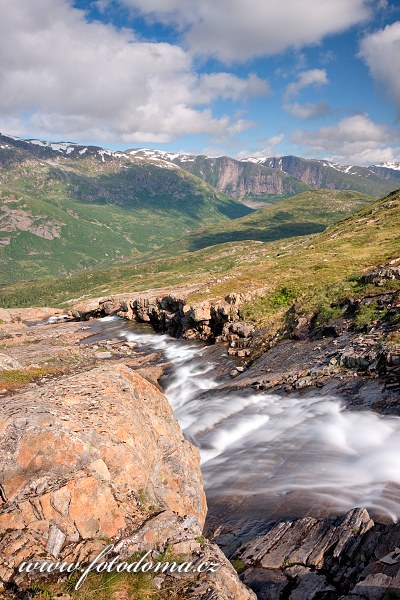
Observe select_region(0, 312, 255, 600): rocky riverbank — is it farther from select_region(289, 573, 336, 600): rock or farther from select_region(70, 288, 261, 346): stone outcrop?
select_region(70, 288, 261, 346): stone outcrop

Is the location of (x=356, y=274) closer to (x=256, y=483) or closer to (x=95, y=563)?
(x=256, y=483)

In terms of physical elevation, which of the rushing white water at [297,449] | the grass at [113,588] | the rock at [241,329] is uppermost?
the grass at [113,588]

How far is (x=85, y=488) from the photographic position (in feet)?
37.6

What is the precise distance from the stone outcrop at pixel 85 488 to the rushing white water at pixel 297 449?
7.19 m

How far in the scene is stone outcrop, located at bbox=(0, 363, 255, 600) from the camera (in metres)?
10.2

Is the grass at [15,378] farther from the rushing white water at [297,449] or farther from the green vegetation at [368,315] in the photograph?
the green vegetation at [368,315]

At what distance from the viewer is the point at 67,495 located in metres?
11.1

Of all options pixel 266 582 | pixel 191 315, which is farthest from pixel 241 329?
pixel 266 582

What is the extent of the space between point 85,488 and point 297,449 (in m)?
16.1

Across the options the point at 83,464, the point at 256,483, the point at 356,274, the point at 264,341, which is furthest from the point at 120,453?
the point at 356,274

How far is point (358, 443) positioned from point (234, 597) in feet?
49.7

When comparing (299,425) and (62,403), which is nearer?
(62,403)

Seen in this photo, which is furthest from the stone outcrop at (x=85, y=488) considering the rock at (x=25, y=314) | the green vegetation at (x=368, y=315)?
the rock at (x=25, y=314)

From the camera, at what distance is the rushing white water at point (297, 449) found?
736 inches
